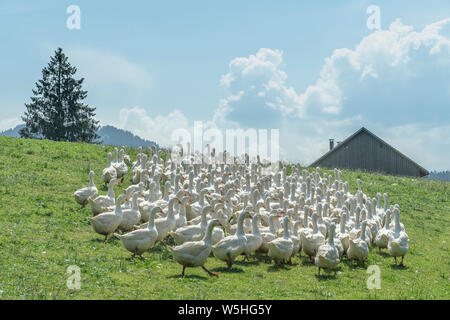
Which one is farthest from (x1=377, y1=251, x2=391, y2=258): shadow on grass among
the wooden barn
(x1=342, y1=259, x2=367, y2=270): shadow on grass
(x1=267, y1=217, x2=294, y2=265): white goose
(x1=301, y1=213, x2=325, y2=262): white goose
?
the wooden barn

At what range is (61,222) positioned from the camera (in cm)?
1838

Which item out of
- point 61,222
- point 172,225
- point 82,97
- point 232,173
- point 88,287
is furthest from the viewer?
point 82,97

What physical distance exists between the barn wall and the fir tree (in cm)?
3543

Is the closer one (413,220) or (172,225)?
(172,225)

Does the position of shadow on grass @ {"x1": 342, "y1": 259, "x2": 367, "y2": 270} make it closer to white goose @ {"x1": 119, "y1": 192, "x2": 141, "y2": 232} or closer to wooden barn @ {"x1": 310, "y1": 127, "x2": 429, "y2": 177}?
white goose @ {"x1": 119, "y1": 192, "x2": 141, "y2": 232}

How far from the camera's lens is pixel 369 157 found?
60.7m

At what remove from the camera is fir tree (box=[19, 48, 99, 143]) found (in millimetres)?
67444

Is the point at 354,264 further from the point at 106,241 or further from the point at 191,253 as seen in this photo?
the point at 106,241

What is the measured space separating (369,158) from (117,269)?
172ft

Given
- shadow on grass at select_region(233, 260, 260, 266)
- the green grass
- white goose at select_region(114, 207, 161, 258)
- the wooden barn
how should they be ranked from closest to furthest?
1. the green grass
2. white goose at select_region(114, 207, 161, 258)
3. shadow on grass at select_region(233, 260, 260, 266)
4. the wooden barn

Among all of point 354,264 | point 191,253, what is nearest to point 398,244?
point 354,264
